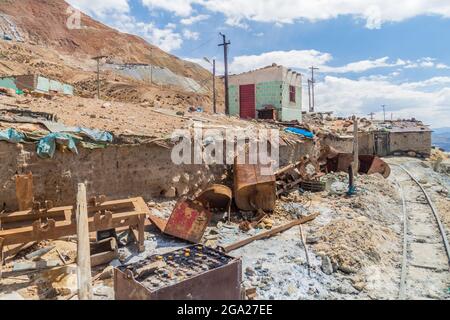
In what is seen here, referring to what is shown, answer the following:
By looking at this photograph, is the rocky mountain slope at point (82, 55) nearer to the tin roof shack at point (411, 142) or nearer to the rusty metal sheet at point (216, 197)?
the tin roof shack at point (411, 142)

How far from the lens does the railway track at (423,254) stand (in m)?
6.81

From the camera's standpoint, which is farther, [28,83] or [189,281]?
[28,83]

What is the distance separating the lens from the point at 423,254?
29.0ft

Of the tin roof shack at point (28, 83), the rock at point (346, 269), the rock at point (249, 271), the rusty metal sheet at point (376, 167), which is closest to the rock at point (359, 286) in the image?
the rock at point (346, 269)

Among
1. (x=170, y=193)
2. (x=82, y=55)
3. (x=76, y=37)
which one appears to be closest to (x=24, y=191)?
(x=170, y=193)

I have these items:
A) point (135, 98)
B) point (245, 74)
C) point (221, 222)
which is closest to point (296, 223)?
point (221, 222)

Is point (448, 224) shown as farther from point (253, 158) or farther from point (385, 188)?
point (253, 158)

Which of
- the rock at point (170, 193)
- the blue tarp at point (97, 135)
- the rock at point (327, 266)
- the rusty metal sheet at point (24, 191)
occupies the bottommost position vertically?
the rock at point (327, 266)

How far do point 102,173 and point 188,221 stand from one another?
2401 millimetres

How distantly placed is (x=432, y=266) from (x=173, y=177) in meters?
6.62

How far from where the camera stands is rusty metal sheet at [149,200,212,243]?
7.16m

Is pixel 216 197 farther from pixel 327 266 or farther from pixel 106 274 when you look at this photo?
pixel 106 274

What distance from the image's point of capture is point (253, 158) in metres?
11.5

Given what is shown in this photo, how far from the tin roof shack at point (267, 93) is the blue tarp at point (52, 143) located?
2157 cm
